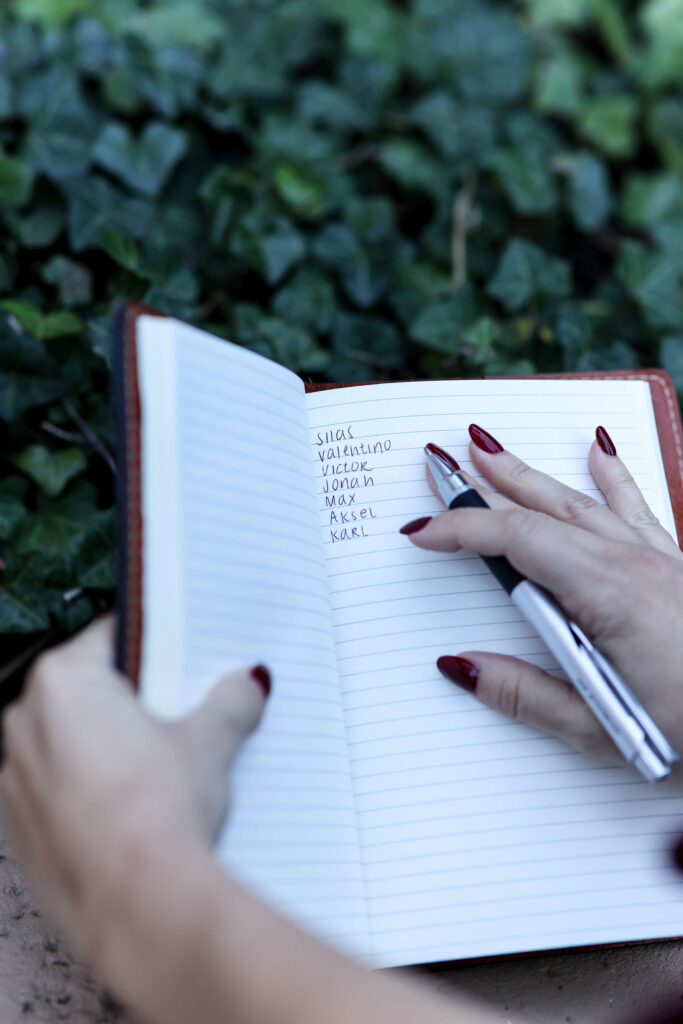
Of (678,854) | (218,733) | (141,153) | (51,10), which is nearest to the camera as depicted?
(218,733)

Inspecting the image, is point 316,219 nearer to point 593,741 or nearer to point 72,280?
point 72,280

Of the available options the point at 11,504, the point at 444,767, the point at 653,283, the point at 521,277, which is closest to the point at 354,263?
the point at 521,277

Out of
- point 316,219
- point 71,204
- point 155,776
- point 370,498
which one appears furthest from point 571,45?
point 155,776

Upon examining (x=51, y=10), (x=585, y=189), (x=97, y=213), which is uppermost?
(x=51, y=10)

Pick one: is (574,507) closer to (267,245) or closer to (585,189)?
(267,245)

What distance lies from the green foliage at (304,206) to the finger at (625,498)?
0.32 meters

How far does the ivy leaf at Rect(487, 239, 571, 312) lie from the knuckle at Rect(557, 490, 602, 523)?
0.60m

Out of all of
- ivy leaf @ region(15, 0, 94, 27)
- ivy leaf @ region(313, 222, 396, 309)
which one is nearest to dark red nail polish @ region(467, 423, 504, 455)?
ivy leaf @ region(313, 222, 396, 309)

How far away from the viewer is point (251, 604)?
2.65 feet

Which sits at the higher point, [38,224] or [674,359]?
[38,224]

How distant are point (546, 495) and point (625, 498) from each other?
117mm

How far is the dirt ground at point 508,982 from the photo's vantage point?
0.86 m

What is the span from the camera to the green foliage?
4.14 feet

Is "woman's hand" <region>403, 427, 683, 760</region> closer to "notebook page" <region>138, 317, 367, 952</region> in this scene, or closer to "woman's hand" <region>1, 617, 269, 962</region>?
"notebook page" <region>138, 317, 367, 952</region>
